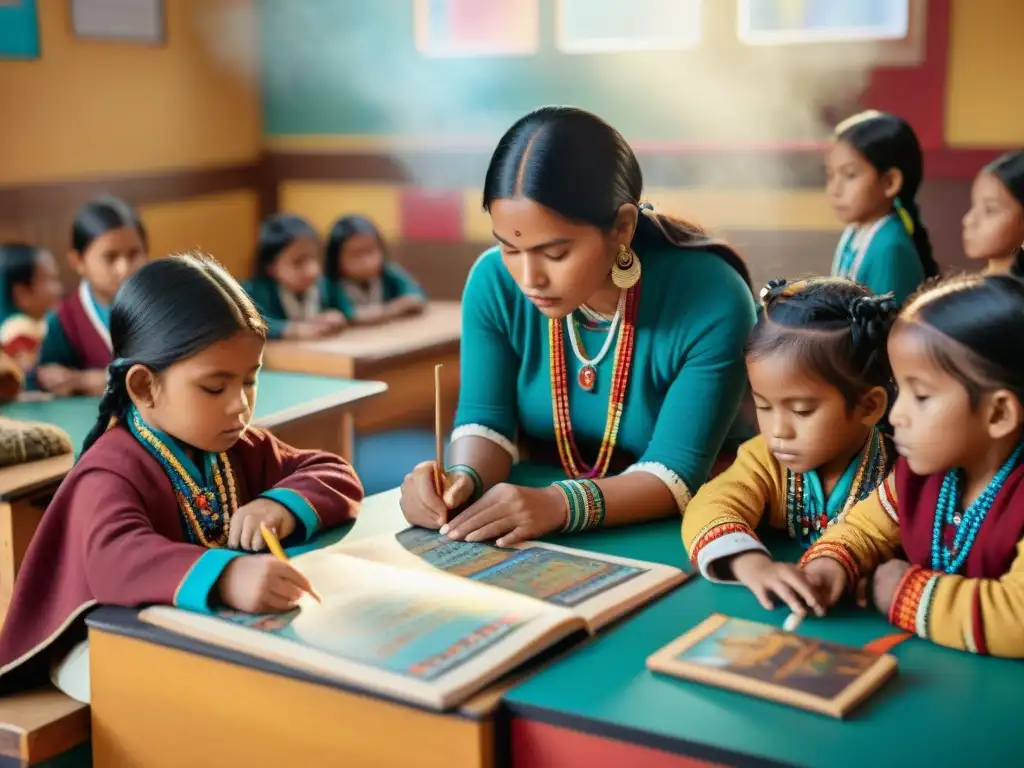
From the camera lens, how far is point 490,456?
176cm

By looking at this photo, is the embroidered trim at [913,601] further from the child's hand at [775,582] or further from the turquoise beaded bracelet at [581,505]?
the turquoise beaded bracelet at [581,505]

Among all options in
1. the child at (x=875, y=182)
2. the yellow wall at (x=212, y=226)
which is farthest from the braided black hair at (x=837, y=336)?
the yellow wall at (x=212, y=226)

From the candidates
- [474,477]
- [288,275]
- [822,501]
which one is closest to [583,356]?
[474,477]

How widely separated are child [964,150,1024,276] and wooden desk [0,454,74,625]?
2.35 metres

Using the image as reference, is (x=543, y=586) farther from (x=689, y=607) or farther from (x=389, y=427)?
(x=389, y=427)

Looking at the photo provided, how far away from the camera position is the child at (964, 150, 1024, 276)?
318 cm

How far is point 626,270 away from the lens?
1.71m

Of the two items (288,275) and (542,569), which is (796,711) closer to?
(542,569)

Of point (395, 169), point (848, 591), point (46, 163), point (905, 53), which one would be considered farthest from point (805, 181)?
point (848, 591)

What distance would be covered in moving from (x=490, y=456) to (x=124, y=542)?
0.58 meters

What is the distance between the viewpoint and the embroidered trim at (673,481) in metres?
1.63

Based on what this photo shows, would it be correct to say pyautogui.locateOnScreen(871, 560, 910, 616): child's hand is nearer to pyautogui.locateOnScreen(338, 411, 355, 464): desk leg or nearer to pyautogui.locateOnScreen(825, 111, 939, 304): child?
pyautogui.locateOnScreen(338, 411, 355, 464): desk leg

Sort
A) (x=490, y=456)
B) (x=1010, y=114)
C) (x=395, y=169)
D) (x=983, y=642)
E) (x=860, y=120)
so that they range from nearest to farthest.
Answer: (x=983, y=642)
(x=490, y=456)
(x=860, y=120)
(x=1010, y=114)
(x=395, y=169)

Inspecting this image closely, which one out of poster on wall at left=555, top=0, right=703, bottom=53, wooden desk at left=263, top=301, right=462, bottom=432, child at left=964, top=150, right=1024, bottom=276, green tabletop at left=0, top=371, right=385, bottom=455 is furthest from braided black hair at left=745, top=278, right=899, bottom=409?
poster on wall at left=555, top=0, right=703, bottom=53
